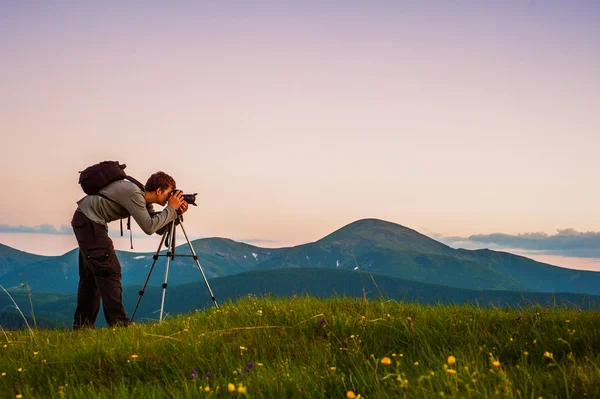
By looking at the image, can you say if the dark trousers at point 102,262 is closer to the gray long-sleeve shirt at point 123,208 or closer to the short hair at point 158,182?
the gray long-sleeve shirt at point 123,208

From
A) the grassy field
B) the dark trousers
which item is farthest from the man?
the grassy field

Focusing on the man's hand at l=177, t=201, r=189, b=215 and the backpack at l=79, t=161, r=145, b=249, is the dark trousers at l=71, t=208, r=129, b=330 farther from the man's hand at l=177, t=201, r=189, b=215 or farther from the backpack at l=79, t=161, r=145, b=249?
the man's hand at l=177, t=201, r=189, b=215

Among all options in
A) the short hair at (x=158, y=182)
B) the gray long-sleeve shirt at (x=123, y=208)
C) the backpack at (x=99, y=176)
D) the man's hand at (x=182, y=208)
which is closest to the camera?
the gray long-sleeve shirt at (x=123, y=208)

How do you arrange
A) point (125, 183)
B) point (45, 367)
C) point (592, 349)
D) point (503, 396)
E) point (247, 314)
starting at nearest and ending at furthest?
point (503, 396)
point (592, 349)
point (45, 367)
point (247, 314)
point (125, 183)

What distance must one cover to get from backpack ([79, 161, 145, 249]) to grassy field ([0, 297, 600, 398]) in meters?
3.36

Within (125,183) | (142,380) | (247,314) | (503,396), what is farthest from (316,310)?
(125,183)

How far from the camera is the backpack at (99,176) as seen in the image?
1009cm

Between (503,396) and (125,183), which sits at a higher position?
(125,183)

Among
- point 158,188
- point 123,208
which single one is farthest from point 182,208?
point 123,208

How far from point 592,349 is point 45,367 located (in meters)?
5.87

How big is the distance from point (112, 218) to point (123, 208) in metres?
0.33

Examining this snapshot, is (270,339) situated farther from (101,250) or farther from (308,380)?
(101,250)

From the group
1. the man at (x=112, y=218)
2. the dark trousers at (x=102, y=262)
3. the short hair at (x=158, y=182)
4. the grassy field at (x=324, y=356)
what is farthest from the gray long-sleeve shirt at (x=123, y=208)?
the grassy field at (x=324, y=356)

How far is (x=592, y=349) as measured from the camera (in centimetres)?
523
